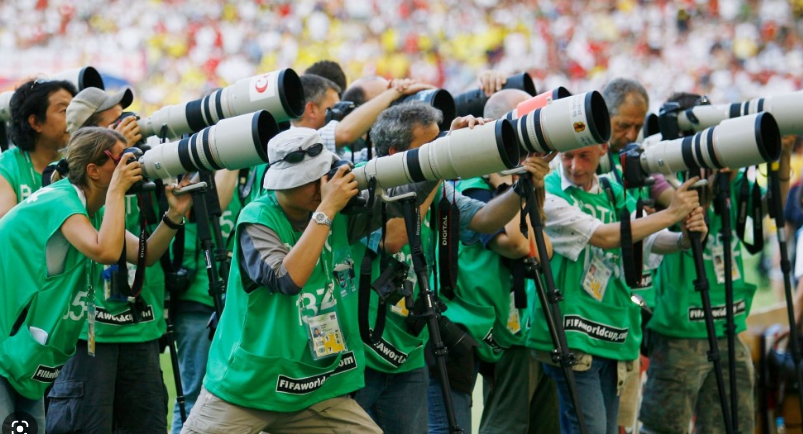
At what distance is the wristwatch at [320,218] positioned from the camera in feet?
10.4

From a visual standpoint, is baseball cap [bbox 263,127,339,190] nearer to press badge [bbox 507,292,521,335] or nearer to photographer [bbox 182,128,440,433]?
photographer [bbox 182,128,440,433]

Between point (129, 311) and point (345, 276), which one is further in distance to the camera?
point (129, 311)

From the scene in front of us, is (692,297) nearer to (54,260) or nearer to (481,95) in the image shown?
(481,95)

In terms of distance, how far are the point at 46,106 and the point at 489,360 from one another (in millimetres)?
1981

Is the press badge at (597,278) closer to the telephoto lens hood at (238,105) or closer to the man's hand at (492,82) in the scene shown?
the man's hand at (492,82)

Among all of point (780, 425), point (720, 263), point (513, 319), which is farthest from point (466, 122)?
point (780, 425)

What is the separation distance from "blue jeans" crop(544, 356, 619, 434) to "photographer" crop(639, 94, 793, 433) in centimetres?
52

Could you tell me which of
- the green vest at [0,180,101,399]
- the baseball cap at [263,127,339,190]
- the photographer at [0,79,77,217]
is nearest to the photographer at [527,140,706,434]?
the baseball cap at [263,127,339,190]

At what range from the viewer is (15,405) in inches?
138

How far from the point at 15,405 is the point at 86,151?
858mm

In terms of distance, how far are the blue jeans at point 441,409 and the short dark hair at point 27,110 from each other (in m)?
1.80

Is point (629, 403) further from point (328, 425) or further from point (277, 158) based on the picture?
point (277, 158)

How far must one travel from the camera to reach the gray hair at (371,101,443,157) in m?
3.67

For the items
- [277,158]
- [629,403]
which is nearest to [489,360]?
[629,403]
